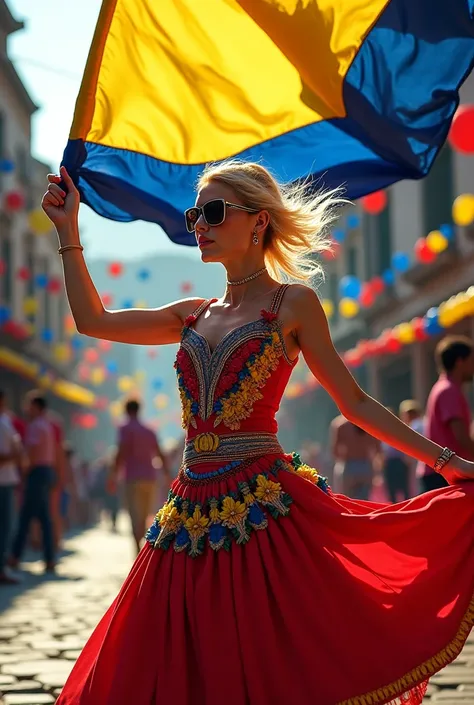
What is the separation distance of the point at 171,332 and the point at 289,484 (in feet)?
2.38

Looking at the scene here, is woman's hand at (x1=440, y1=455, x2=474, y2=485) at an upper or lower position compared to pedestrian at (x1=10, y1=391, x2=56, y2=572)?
lower

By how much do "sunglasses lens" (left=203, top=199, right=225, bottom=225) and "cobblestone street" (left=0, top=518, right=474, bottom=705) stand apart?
147cm

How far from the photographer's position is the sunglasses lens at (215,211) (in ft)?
12.4

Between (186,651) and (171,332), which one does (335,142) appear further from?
(186,651)

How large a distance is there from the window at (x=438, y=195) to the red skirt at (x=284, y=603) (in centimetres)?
1815

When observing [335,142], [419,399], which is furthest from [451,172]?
[335,142]

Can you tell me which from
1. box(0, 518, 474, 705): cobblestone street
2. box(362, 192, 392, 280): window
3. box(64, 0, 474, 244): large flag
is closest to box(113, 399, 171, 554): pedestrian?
box(0, 518, 474, 705): cobblestone street

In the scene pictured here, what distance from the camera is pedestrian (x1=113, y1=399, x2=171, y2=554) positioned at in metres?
11.7

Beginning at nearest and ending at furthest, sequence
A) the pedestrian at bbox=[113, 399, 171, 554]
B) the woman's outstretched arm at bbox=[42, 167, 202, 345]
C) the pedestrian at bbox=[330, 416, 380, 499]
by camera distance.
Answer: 1. the woman's outstretched arm at bbox=[42, 167, 202, 345]
2. the pedestrian at bbox=[113, 399, 171, 554]
3. the pedestrian at bbox=[330, 416, 380, 499]

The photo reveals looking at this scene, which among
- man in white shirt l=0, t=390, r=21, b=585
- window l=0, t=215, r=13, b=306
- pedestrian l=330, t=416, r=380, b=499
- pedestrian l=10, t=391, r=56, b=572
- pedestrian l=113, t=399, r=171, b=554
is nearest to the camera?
man in white shirt l=0, t=390, r=21, b=585

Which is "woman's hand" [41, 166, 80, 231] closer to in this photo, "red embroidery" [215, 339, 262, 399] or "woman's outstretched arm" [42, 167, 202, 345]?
"woman's outstretched arm" [42, 167, 202, 345]

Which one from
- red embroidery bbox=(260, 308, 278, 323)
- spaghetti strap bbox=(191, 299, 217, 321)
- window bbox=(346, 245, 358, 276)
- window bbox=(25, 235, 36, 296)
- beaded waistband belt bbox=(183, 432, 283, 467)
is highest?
window bbox=(25, 235, 36, 296)

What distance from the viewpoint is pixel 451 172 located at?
2119 cm

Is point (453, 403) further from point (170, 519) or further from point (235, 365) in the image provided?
point (170, 519)
